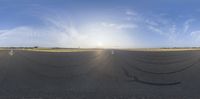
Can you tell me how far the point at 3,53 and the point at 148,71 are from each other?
6.53m

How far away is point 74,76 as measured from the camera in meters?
10.2

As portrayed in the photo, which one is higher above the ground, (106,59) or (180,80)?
(106,59)

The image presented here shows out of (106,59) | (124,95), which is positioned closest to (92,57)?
(106,59)

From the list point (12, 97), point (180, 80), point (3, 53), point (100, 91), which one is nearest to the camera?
point (12, 97)

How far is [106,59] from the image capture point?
11.2 metres

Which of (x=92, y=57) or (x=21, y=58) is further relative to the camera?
(x=92, y=57)

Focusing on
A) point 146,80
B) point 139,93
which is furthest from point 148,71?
point 139,93

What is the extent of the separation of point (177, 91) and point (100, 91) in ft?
9.49

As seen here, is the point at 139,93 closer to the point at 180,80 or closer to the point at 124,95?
the point at 124,95

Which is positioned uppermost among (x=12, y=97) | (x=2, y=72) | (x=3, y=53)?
(x=3, y=53)

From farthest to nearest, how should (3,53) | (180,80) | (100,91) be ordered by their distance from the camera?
1. (3,53)
2. (180,80)
3. (100,91)

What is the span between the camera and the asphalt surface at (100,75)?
892cm

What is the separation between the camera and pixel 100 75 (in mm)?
10289

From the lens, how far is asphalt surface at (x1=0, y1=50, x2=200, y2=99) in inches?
351
